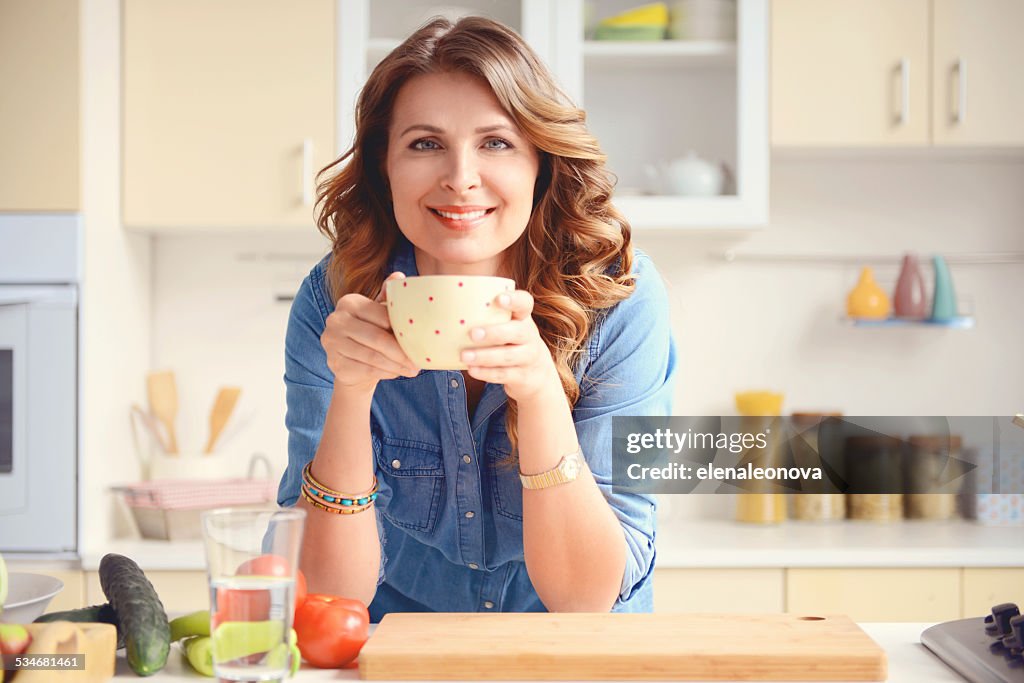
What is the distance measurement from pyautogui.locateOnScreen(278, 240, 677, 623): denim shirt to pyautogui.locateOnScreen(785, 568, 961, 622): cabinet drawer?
98 centimetres

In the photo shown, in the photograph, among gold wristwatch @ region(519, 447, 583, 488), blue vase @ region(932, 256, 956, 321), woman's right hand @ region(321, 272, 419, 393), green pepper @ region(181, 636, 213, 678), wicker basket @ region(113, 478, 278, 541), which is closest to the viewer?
green pepper @ region(181, 636, 213, 678)

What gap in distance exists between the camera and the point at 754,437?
2627 mm

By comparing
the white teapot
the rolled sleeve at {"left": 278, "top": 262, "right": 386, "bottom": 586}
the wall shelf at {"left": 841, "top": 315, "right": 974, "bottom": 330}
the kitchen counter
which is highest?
the white teapot

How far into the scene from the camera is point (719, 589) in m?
2.14

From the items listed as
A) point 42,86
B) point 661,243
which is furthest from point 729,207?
point 42,86

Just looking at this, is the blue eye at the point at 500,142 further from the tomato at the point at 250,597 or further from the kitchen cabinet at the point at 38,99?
the kitchen cabinet at the point at 38,99

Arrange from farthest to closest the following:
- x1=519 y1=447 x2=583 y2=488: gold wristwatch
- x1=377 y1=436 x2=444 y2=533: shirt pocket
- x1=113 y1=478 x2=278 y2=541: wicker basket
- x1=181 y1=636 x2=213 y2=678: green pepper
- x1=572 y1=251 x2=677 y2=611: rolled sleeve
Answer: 1. x1=113 y1=478 x2=278 y2=541: wicker basket
2. x1=377 y1=436 x2=444 y2=533: shirt pocket
3. x1=572 y1=251 x2=677 y2=611: rolled sleeve
4. x1=519 y1=447 x2=583 y2=488: gold wristwatch
5. x1=181 y1=636 x2=213 y2=678: green pepper

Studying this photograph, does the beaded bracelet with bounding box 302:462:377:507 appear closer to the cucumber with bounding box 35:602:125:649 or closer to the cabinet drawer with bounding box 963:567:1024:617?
the cucumber with bounding box 35:602:125:649

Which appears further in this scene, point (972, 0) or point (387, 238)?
point (972, 0)

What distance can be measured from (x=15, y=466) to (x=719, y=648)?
5.90ft

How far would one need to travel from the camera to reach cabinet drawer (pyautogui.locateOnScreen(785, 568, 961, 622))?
212 cm

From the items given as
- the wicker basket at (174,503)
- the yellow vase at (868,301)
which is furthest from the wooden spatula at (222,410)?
the yellow vase at (868,301)

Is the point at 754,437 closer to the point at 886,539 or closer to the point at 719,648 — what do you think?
the point at 886,539

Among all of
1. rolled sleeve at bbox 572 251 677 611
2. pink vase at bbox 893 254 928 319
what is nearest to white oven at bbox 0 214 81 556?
rolled sleeve at bbox 572 251 677 611
